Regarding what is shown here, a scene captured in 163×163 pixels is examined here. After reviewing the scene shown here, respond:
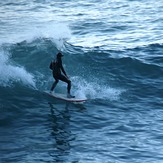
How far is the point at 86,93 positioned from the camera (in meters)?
22.0

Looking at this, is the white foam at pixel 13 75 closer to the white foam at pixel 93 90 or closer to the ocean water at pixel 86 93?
the ocean water at pixel 86 93

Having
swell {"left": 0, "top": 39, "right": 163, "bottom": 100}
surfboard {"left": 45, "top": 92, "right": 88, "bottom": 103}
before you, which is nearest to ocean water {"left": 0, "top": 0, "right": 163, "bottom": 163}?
swell {"left": 0, "top": 39, "right": 163, "bottom": 100}

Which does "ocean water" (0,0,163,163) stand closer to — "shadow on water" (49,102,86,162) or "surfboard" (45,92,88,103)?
"shadow on water" (49,102,86,162)

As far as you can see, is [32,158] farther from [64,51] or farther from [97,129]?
[64,51]

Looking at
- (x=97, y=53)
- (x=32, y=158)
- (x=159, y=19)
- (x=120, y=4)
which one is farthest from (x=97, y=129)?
(x=120, y=4)

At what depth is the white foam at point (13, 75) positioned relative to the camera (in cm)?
2283

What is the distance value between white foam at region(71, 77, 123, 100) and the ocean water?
2.0 inches

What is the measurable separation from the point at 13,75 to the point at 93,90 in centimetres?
451

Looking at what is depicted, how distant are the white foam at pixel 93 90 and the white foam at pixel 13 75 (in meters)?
2.46

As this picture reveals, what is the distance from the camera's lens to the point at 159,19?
1532 inches

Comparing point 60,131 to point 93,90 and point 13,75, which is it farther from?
point 13,75

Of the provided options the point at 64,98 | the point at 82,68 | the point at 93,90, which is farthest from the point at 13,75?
the point at 93,90

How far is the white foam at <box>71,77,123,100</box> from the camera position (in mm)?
21562

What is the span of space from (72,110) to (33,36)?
1123 cm
